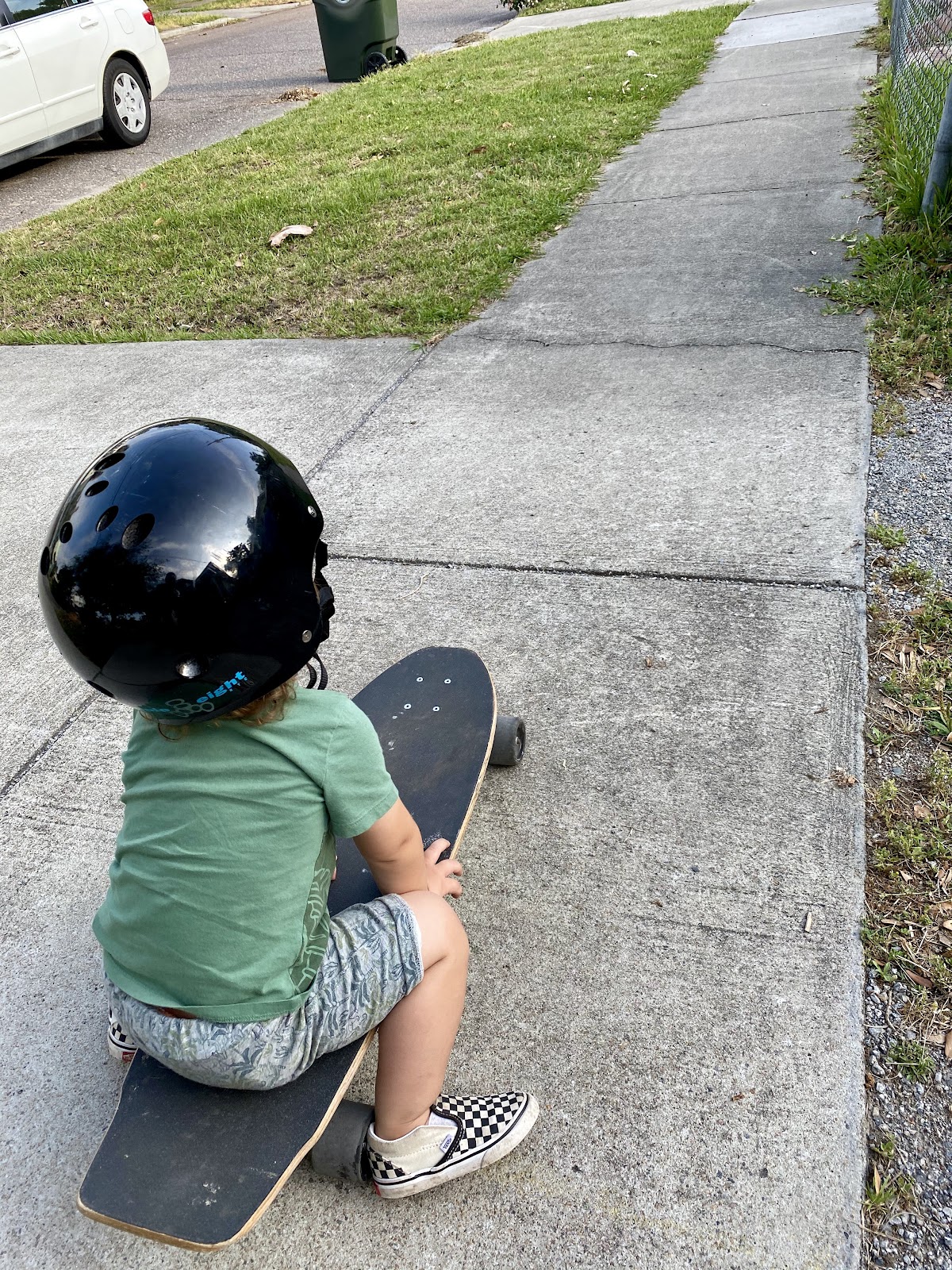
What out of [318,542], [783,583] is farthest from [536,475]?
[318,542]

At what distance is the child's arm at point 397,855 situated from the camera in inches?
69.3

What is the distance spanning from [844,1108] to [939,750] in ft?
3.13

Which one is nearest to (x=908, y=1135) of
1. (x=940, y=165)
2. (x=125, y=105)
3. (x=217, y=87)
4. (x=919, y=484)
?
(x=919, y=484)

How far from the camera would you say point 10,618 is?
11.3ft

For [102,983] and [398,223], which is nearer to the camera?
[102,983]

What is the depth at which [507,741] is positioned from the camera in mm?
2504

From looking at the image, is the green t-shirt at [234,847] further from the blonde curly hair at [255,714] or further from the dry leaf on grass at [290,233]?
the dry leaf on grass at [290,233]

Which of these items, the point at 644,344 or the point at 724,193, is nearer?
the point at 644,344

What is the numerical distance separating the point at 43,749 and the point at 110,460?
4.82 feet

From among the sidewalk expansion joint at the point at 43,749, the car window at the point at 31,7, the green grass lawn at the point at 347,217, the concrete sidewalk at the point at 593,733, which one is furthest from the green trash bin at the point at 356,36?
the sidewalk expansion joint at the point at 43,749

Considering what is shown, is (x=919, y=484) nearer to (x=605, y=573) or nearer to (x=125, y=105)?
(x=605, y=573)

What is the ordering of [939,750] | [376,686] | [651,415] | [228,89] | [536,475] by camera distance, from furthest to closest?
[228,89] → [651,415] → [536,475] → [376,686] → [939,750]

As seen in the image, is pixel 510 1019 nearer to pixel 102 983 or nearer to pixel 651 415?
Answer: pixel 102 983

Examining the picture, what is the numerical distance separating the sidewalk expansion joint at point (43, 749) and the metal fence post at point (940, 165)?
430 cm
